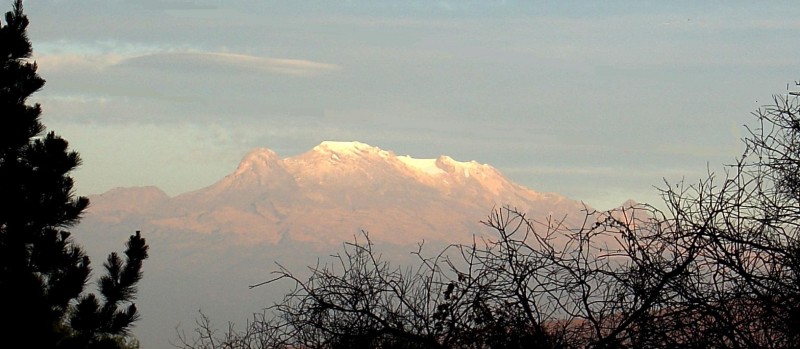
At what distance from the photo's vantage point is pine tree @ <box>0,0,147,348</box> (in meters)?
22.9

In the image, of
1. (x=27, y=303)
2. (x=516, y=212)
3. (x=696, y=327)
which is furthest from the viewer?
(x=27, y=303)

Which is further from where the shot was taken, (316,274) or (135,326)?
(135,326)

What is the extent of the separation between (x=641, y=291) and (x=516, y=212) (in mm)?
1462

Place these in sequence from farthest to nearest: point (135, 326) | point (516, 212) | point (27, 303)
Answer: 1. point (135, 326)
2. point (27, 303)
3. point (516, 212)

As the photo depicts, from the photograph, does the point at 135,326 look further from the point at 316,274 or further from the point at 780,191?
the point at 780,191

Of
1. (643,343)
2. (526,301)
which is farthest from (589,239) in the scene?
(643,343)

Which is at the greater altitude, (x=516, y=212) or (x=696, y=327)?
(x=516, y=212)

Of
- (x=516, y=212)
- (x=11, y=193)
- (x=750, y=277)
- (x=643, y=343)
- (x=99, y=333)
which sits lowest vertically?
(x=643, y=343)

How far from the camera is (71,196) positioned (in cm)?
2361

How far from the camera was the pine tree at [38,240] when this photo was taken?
2286 cm

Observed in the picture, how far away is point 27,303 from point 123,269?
6.96ft

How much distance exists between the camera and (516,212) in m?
7.62

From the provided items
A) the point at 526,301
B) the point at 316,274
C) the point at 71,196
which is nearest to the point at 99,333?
the point at 71,196

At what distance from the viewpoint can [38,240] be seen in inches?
915
